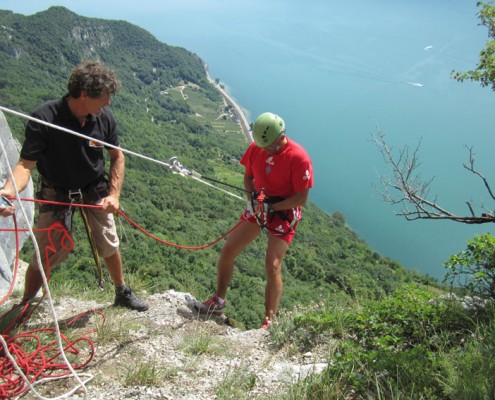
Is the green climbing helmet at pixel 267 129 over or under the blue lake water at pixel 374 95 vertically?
under

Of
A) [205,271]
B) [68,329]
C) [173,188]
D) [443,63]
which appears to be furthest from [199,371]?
[443,63]

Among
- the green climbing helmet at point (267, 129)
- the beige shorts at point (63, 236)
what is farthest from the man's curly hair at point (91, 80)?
the green climbing helmet at point (267, 129)

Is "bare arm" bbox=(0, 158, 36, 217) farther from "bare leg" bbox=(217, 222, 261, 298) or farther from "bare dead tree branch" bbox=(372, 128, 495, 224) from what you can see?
"bare dead tree branch" bbox=(372, 128, 495, 224)

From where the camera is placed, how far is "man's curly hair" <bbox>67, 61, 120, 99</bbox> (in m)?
2.62

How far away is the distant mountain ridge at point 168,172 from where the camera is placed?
18.2m

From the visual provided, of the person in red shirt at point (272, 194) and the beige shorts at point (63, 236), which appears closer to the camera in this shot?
the beige shorts at point (63, 236)

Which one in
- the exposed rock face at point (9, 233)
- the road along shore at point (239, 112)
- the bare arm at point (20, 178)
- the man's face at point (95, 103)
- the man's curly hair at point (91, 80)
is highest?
the road along shore at point (239, 112)

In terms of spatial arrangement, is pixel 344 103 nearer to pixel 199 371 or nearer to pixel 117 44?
pixel 199 371

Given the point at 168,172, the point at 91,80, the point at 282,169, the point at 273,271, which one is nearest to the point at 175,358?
the point at 273,271

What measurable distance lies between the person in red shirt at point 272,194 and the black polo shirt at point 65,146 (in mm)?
1067

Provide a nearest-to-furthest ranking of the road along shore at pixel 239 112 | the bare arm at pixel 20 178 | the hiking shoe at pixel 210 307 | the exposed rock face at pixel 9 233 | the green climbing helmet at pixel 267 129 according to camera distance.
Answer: the bare arm at pixel 20 178 → the green climbing helmet at pixel 267 129 → the hiking shoe at pixel 210 307 → the exposed rock face at pixel 9 233 → the road along shore at pixel 239 112

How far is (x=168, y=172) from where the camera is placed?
50469mm

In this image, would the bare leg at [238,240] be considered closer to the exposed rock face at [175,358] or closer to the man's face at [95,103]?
the exposed rock face at [175,358]

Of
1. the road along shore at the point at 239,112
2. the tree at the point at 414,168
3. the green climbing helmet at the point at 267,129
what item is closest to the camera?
the green climbing helmet at the point at 267,129
